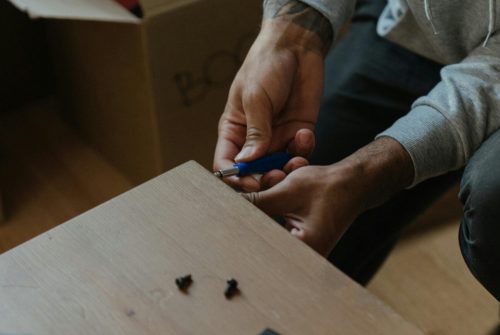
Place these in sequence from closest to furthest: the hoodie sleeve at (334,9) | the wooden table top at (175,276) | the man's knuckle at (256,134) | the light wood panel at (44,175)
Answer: the wooden table top at (175,276) < the man's knuckle at (256,134) < the hoodie sleeve at (334,9) < the light wood panel at (44,175)

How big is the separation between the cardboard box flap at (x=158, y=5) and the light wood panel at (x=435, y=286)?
64 cm

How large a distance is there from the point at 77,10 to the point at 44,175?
563 mm

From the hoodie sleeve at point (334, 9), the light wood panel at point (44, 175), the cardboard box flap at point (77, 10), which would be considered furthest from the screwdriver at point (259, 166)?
the light wood panel at point (44, 175)

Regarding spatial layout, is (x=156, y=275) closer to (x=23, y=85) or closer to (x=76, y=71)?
(x=76, y=71)

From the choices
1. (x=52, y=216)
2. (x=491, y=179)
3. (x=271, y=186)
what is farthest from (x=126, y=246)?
(x=52, y=216)

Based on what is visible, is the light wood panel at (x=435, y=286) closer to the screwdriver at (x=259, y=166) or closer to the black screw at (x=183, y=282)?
the screwdriver at (x=259, y=166)

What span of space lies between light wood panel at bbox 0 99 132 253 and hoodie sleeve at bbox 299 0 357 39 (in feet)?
2.19

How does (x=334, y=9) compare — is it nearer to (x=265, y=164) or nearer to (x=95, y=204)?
(x=265, y=164)

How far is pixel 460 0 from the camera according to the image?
879 mm

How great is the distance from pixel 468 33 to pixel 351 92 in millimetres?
204

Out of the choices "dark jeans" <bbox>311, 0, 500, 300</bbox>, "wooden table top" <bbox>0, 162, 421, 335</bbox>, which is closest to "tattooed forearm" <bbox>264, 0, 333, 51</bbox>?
"dark jeans" <bbox>311, 0, 500, 300</bbox>

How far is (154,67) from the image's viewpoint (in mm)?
1132

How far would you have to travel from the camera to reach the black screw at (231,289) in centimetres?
54

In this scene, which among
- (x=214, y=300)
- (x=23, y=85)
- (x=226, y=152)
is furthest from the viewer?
(x=23, y=85)
